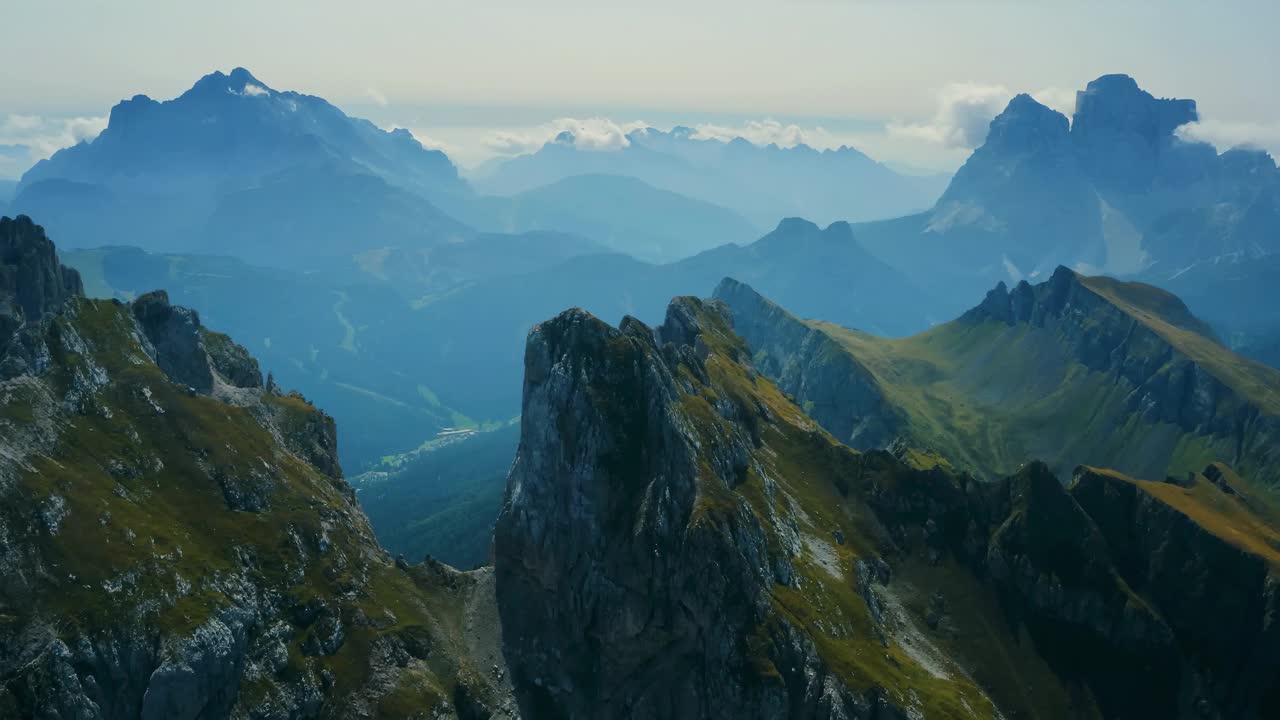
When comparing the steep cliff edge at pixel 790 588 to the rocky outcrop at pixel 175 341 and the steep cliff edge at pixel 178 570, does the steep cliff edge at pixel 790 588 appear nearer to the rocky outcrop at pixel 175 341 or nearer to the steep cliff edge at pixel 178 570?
the steep cliff edge at pixel 178 570

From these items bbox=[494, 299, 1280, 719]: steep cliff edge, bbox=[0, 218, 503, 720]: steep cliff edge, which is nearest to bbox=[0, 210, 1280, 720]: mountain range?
bbox=[0, 218, 503, 720]: steep cliff edge

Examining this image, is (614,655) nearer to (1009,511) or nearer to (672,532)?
(672,532)

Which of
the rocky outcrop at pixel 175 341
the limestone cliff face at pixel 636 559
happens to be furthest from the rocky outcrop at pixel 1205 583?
the rocky outcrop at pixel 175 341

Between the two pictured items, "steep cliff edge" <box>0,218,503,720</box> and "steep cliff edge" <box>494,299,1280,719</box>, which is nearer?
"steep cliff edge" <box>0,218,503,720</box>

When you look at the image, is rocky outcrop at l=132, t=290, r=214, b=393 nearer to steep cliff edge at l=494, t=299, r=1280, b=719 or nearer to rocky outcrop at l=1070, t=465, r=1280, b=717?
steep cliff edge at l=494, t=299, r=1280, b=719

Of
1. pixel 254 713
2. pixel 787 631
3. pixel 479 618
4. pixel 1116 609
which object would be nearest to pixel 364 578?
pixel 479 618

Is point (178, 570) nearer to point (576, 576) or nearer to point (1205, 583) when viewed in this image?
point (576, 576)
